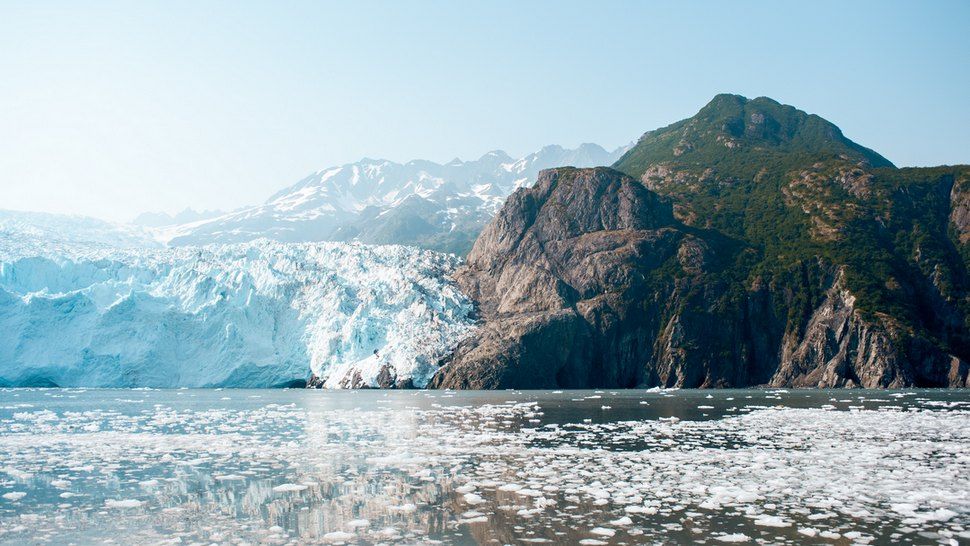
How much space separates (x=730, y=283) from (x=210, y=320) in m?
80.2

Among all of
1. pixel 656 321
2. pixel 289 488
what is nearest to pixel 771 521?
pixel 289 488

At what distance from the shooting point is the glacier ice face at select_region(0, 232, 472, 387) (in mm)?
103875

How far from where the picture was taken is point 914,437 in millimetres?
33812

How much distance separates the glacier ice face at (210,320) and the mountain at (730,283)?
34.4 feet

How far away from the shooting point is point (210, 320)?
111m

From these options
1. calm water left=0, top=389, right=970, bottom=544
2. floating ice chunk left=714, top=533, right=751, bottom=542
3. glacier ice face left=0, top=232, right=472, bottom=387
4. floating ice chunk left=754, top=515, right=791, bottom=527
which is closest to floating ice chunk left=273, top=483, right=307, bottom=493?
calm water left=0, top=389, right=970, bottom=544

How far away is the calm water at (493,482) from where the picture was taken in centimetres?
1709

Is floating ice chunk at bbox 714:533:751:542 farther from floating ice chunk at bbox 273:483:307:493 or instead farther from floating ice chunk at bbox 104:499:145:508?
floating ice chunk at bbox 104:499:145:508

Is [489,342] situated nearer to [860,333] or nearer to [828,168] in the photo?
[860,333]

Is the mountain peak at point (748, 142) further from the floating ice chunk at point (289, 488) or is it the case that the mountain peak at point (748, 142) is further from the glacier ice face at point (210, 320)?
the floating ice chunk at point (289, 488)

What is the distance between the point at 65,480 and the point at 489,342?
8381 cm

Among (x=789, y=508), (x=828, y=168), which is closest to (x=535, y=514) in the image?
(x=789, y=508)

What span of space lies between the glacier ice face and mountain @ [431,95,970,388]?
10.5m

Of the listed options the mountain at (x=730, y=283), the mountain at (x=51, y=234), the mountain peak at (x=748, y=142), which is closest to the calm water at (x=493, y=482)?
the mountain at (x=730, y=283)
